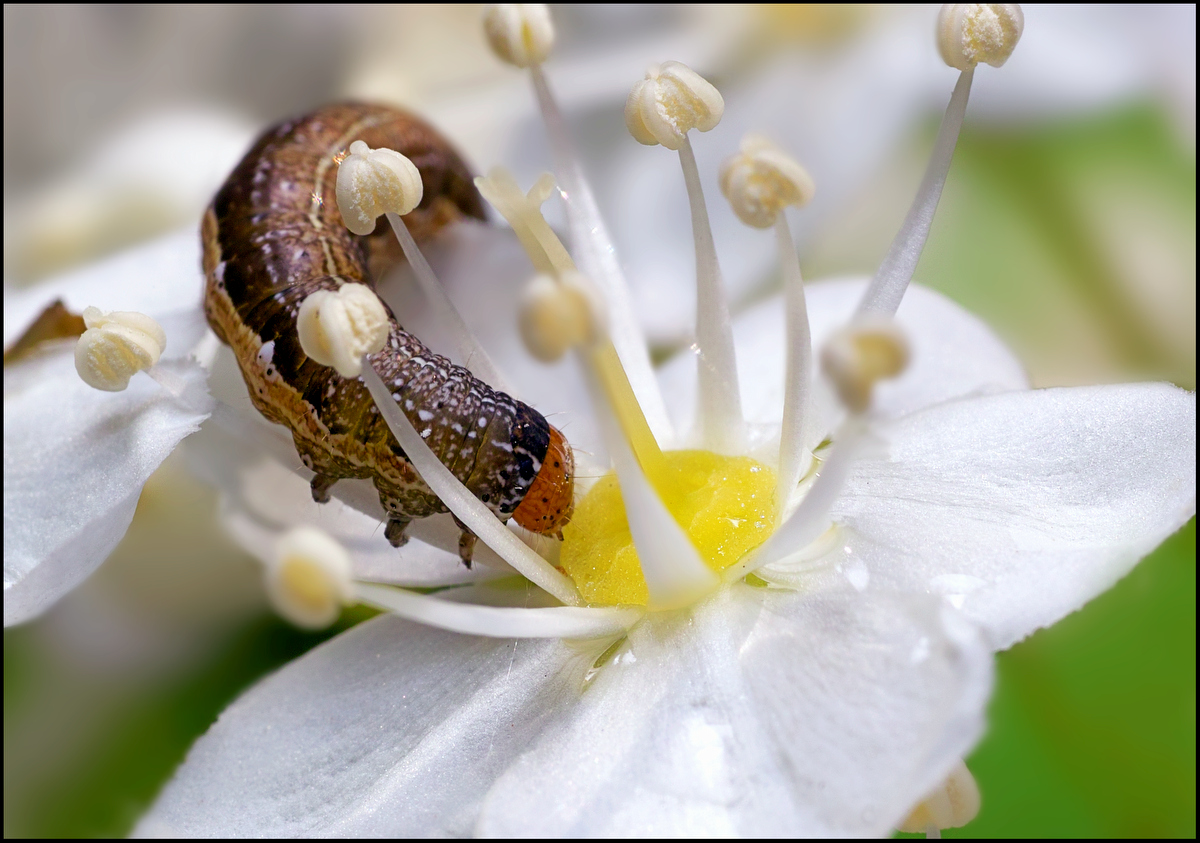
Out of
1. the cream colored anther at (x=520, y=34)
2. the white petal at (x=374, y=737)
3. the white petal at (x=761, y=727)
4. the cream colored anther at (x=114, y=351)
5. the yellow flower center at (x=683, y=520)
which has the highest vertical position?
the cream colored anther at (x=520, y=34)

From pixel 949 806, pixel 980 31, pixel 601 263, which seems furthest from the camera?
pixel 601 263

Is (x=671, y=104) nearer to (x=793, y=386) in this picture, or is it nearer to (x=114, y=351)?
(x=793, y=386)

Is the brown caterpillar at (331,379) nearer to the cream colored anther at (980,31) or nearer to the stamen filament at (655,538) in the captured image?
the stamen filament at (655,538)

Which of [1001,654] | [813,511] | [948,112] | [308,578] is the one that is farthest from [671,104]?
[1001,654]

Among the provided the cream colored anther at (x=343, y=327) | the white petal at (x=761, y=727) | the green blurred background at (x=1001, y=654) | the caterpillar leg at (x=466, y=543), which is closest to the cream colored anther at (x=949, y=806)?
the white petal at (x=761, y=727)

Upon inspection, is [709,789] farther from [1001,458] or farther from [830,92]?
[830,92]

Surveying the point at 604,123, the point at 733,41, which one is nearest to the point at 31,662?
the point at 604,123

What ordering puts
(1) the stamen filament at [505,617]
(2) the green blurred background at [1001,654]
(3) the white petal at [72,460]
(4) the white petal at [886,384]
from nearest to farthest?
(1) the stamen filament at [505,617] → (3) the white petal at [72,460] → (4) the white petal at [886,384] → (2) the green blurred background at [1001,654]
